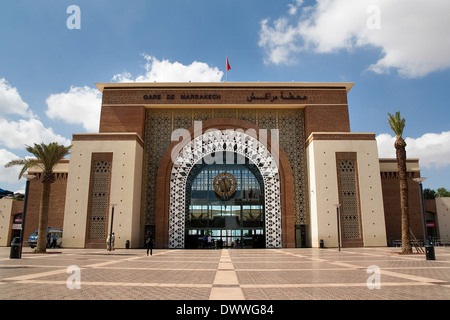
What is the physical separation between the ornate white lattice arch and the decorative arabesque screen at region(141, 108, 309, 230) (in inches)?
52.9

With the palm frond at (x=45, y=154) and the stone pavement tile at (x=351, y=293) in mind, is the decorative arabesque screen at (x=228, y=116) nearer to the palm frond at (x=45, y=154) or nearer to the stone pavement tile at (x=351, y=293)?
the palm frond at (x=45, y=154)

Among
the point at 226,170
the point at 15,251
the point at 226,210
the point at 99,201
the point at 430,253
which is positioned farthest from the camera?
the point at 226,170

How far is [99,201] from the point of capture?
2338 cm

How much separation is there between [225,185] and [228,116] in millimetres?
5356

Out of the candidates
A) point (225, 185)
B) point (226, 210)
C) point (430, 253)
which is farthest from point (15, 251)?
point (430, 253)

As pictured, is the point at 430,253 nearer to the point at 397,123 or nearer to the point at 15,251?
the point at 397,123

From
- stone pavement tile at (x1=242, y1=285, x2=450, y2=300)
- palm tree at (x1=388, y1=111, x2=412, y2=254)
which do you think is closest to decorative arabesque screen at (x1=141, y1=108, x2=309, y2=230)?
palm tree at (x1=388, y1=111, x2=412, y2=254)

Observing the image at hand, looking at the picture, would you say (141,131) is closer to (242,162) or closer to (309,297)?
(242,162)

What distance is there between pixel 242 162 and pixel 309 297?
21.2 metres

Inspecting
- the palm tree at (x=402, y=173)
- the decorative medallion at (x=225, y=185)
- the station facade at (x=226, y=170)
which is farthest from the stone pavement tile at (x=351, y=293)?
the decorative medallion at (x=225, y=185)

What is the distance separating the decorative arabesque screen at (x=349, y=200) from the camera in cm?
2336

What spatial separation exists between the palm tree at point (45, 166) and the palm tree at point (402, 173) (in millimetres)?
18342

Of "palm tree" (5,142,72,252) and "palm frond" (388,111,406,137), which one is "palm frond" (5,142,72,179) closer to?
"palm tree" (5,142,72,252)
